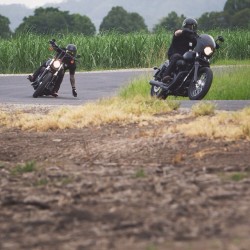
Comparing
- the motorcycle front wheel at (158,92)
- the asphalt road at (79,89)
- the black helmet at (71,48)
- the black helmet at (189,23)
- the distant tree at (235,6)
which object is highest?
the distant tree at (235,6)

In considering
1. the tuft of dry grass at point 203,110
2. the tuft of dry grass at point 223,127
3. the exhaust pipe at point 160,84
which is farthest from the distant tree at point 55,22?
the tuft of dry grass at point 223,127

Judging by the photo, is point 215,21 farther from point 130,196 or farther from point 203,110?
point 130,196

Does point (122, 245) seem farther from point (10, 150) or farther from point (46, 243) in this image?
point (10, 150)

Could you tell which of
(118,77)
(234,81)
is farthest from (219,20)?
(234,81)

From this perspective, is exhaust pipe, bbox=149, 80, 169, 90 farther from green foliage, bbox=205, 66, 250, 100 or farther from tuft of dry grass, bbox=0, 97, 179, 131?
tuft of dry grass, bbox=0, 97, 179, 131

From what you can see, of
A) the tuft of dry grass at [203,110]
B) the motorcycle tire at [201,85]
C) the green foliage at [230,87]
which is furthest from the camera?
the green foliage at [230,87]

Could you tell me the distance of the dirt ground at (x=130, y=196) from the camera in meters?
3.74

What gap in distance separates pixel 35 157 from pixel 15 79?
17862 mm

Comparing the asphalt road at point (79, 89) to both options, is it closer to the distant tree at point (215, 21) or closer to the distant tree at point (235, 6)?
the distant tree at point (215, 21)

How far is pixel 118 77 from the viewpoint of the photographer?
25.0 m

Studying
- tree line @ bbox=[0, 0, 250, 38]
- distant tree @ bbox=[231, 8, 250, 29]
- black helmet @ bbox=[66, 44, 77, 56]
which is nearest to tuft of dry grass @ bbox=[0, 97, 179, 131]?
black helmet @ bbox=[66, 44, 77, 56]

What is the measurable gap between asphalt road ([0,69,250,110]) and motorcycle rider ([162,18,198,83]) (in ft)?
3.53

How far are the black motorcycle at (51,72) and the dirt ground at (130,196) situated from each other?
961cm

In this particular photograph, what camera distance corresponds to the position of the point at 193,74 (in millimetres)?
14000
